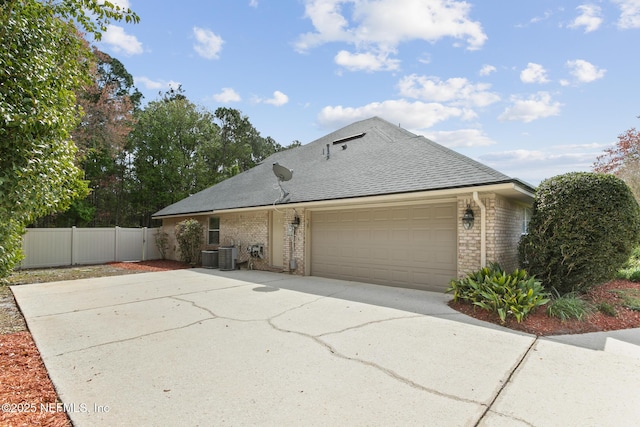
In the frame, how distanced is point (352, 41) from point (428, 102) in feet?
12.5

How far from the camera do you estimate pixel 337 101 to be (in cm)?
1356

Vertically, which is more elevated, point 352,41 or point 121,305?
point 352,41

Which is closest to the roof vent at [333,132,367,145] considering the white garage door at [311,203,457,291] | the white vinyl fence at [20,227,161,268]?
the white garage door at [311,203,457,291]

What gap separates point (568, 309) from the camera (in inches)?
196

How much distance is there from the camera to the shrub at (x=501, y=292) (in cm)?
496

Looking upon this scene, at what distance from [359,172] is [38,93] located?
7.33 metres

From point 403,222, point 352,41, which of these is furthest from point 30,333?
point 352,41

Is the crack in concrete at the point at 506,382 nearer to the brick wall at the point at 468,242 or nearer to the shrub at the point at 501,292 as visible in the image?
the shrub at the point at 501,292

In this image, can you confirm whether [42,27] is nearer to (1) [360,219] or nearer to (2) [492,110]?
(1) [360,219]

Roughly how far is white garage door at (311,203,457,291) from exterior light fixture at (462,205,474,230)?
1.19ft

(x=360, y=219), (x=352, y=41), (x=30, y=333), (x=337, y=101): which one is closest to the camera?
(x=30, y=333)

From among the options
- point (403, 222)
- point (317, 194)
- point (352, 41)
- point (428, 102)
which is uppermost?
point (352, 41)

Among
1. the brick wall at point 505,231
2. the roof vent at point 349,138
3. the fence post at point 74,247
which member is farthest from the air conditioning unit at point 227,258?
the brick wall at point 505,231

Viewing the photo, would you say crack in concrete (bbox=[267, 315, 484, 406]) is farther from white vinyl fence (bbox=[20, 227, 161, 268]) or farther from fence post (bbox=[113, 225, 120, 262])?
fence post (bbox=[113, 225, 120, 262])
